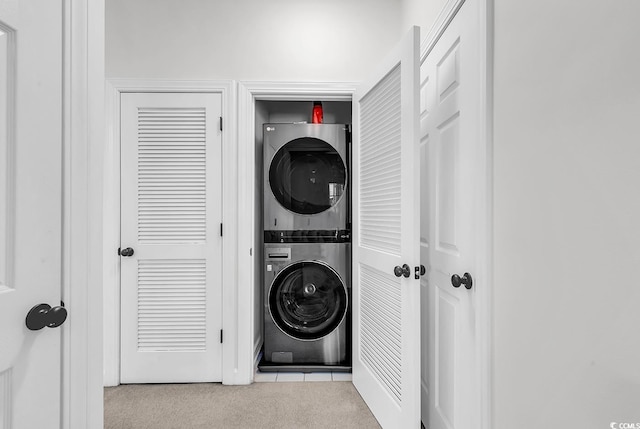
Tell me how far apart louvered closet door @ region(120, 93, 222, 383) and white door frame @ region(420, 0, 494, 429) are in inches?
68.0

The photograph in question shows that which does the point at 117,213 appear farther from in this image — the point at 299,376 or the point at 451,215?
the point at 451,215

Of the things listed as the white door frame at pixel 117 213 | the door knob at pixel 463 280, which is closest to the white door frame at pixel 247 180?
the white door frame at pixel 117 213

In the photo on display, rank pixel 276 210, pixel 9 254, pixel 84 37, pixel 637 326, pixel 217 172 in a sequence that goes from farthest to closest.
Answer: pixel 276 210
pixel 217 172
pixel 84 37
pixel 9 254
pixel 637 326

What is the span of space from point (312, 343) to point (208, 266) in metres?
0.98

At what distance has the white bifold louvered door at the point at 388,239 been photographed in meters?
1.59

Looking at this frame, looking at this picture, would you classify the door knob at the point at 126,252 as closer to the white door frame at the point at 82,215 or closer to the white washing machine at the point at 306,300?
the white washing machine at the point at 306,300

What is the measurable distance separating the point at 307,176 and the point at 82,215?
1871 mm

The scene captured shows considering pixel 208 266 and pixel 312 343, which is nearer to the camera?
pixel 208 266

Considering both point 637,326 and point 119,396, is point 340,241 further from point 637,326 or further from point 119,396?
point 637,326

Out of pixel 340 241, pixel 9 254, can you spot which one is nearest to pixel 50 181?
pixel 9 254

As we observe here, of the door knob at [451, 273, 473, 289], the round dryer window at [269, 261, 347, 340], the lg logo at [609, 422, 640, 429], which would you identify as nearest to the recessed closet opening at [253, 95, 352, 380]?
the round dryer window at [269, 261, 347, 340]

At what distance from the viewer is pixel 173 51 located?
2445 mm

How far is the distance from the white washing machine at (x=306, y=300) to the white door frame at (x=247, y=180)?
0.30 meters

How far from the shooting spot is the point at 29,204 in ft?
2.79
